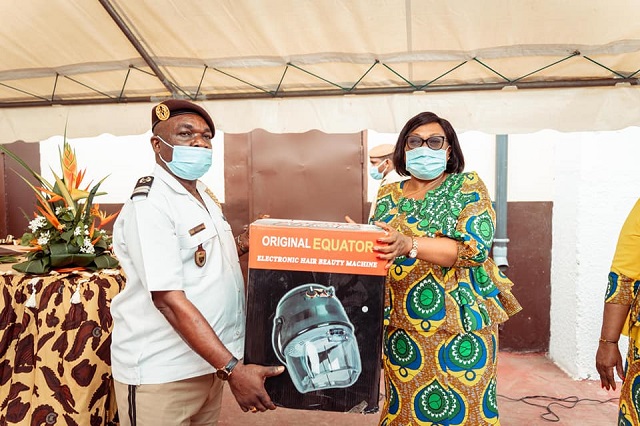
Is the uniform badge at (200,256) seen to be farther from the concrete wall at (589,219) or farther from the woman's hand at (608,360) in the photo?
the concrete wall at (589,219)

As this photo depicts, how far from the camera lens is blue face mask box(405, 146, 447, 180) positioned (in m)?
2.05

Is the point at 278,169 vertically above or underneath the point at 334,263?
above

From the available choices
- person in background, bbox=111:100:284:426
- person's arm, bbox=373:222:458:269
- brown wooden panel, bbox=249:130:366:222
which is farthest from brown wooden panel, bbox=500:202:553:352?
person in background, bbox=111:100:284:426

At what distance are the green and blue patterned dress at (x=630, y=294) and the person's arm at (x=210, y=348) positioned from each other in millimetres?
1385

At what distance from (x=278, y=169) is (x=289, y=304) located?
3680 millimetres

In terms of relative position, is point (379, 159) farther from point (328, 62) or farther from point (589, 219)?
point (589, 219)

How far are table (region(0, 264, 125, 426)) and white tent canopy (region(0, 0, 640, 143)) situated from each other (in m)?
1.40

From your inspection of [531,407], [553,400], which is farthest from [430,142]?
[553,400]

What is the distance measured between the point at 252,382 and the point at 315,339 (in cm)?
24

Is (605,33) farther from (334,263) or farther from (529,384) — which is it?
(529,384)

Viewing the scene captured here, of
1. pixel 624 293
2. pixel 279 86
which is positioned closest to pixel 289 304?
pixel 624 293

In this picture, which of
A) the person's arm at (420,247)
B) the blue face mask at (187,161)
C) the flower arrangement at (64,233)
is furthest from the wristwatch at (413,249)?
the flower arrangement at (64,233)

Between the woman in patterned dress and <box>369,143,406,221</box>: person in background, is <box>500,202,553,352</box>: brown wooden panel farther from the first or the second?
the woman in patterned dress

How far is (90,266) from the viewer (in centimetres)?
274
